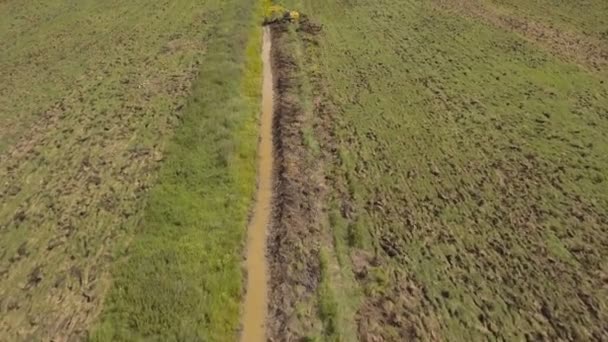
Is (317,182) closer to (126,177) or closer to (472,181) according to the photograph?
(472,181)

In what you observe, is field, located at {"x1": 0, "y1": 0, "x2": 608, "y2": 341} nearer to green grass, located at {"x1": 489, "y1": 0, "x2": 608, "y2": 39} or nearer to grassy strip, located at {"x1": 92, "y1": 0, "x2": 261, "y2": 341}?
grassy strip, located at {"x1": 92, "y1": 0, "x2": 261, "y2": 341}

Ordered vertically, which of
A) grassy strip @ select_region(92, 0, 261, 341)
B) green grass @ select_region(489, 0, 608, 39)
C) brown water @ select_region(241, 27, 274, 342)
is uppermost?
green grass @ select_region(489, 0, 608, 39)

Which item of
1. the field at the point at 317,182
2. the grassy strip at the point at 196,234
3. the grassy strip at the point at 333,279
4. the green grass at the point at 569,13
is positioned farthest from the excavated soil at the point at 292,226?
the green grass at the point at 569,13

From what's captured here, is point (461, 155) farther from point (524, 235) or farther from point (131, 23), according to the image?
point (131, 23)

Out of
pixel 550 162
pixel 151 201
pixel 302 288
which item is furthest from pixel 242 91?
pixel 550 162

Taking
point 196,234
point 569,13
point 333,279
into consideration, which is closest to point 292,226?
point 333,279

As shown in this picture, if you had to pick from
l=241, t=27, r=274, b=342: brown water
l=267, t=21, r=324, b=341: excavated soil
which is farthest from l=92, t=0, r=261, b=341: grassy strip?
l=267, t=21, r=324, b=341: excavated soil

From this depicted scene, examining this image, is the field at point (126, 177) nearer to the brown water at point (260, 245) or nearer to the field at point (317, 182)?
the field at point (317, 182)
